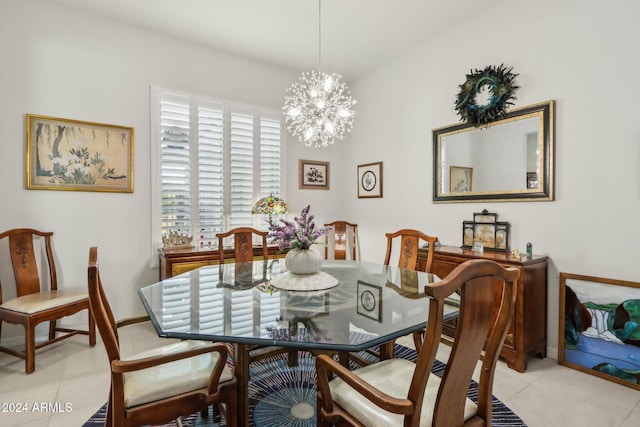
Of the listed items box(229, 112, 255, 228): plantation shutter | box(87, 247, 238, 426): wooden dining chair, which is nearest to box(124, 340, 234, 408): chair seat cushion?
box(87, 247, 238, 426): wooden dining chair

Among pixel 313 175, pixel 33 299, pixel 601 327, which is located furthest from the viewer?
pixel 313 175

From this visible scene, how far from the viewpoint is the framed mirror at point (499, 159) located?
2.70 m

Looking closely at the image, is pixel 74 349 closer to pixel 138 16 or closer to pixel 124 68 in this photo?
pixel 124 68

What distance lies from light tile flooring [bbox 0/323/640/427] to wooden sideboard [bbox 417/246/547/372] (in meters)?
0.11

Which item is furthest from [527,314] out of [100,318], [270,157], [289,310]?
[270,157]

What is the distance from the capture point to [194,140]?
3.71 meters

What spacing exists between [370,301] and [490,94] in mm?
2515

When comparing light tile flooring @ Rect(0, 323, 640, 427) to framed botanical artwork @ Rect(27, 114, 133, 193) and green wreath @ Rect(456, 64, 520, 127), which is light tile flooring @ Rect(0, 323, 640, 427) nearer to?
framed botanical artwork @ Rect(27, 114, 133, 193)

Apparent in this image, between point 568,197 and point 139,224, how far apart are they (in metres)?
4.13

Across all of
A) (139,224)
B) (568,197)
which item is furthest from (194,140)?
(568,197)

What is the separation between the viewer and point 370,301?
1727mm

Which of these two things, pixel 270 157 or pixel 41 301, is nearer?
pixel 41 301

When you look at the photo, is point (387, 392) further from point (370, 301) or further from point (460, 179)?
point (460, 179)

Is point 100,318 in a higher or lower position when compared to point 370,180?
lower
